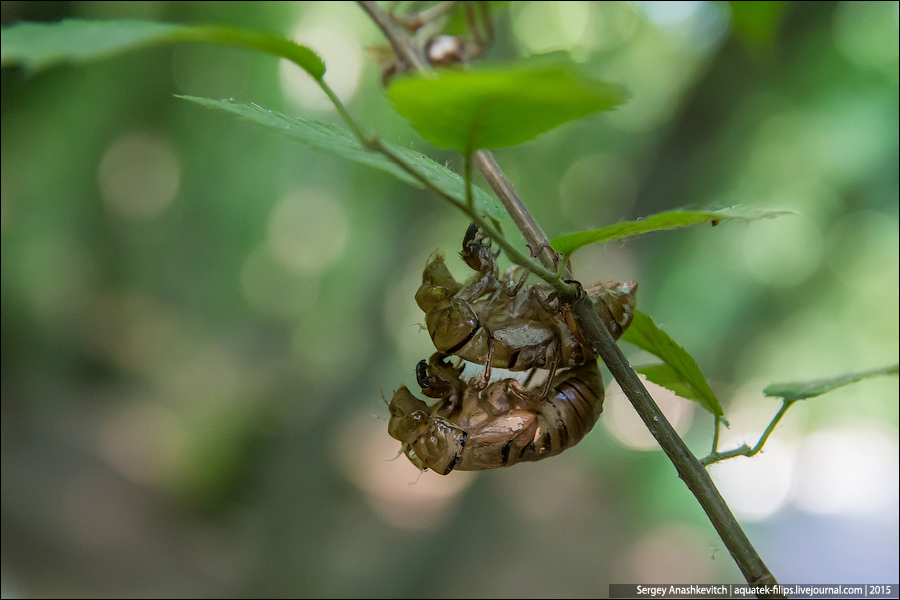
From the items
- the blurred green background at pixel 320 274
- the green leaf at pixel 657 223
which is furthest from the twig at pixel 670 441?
the blurred green background at pixel 320 274

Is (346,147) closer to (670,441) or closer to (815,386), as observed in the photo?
(670,441)

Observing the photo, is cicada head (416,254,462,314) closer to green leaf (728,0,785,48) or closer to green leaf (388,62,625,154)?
green leaf (388,62,625,154)

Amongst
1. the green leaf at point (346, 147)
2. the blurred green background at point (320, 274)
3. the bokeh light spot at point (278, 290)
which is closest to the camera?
the green leaf at point (346, 147)

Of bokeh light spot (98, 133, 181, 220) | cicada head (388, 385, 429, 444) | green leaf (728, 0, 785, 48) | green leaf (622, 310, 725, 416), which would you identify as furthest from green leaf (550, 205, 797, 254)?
bokeh light spot (98, 133, 181, 220)

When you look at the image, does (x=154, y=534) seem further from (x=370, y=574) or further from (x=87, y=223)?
(x=87, y=223)

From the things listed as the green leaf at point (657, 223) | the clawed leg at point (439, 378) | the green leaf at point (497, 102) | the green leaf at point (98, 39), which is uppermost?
the green leaf at point (98, 39)

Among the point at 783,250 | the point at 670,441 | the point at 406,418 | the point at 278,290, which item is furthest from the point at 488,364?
the point at 783,250

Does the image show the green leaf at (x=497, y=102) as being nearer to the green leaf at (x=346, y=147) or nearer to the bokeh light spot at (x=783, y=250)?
the green leaf at (x=346, y=147)
